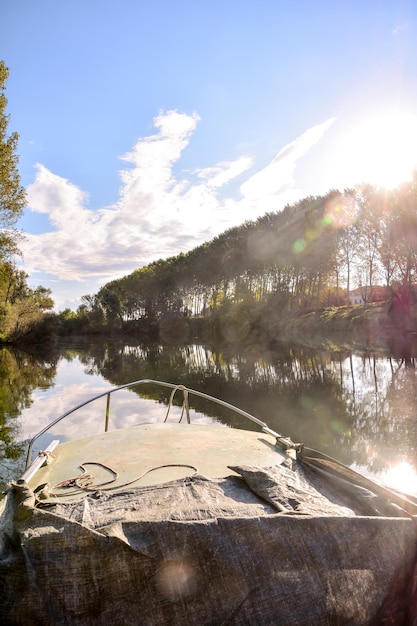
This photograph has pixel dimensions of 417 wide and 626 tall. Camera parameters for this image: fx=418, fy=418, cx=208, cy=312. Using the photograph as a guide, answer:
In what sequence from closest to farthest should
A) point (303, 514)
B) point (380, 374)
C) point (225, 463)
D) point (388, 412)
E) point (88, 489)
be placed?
point (303, 514) → point (88, 489) → point (225, 463) → point (388, 412) → point (380, 374)

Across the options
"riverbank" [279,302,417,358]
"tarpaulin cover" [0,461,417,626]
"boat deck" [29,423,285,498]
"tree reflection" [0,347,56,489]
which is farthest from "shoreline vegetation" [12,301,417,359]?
"tarpaulin cover" [0,461,417,626]

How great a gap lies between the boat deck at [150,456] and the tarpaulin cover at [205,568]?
4.52 feet

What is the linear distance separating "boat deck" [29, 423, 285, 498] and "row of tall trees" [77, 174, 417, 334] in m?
32.9

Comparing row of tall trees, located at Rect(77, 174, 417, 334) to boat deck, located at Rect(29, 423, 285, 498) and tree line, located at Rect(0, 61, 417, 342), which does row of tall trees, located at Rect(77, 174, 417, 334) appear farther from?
boat deck, located at Rect(29, 423, 285, 498)

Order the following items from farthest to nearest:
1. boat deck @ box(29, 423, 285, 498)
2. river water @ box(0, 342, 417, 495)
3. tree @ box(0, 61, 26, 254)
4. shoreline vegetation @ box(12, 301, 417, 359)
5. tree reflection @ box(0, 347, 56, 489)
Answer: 1. shoreline vegetation @ box(12, 301, 417, 359)
2. tree @ box(0, 61, 26, 254)
3. tree reflection @ box(0, 347, 56, 489)
4. river water @ box(0, 342, 417, 495)
5. boat deck @ box(29, 423, 285, 498)

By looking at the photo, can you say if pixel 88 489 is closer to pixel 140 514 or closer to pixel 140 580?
pixel 140 514

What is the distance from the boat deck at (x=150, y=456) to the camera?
4.21 metres

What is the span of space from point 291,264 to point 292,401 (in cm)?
4104

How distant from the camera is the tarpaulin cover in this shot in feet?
7.54

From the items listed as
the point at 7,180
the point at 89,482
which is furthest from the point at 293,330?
the point at 89,482

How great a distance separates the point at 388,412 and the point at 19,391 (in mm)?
14011

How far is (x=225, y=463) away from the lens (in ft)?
15.5

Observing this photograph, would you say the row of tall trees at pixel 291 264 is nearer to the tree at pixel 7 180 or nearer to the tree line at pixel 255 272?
the tree line at pixel 255 272

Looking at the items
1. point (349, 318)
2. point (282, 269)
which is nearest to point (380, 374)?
point (349, 318)
